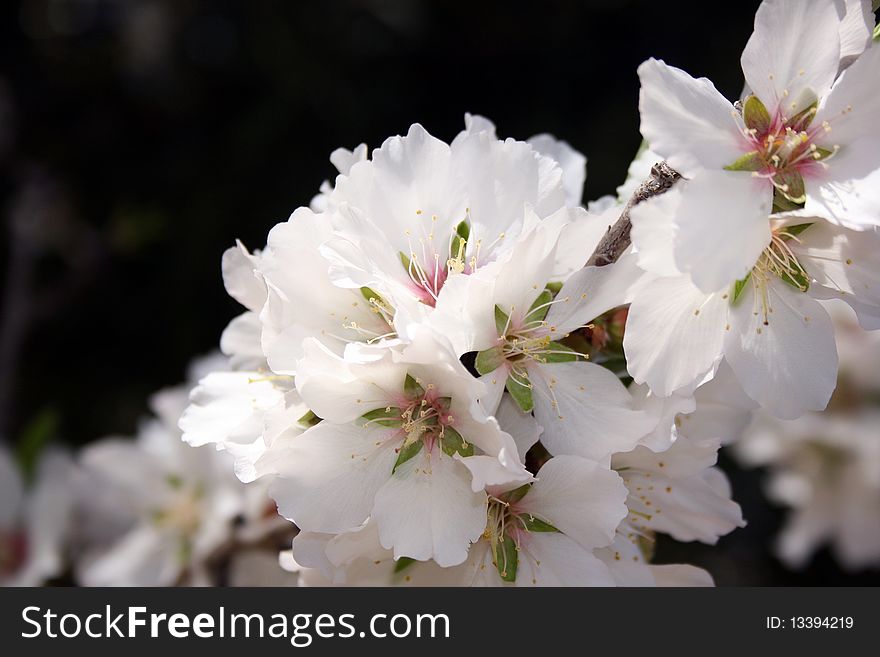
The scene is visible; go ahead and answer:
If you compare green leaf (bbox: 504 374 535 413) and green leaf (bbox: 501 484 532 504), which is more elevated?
green leaf (bbox: 504 374 535 413)

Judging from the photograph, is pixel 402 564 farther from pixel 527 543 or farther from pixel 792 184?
pixel 792 184

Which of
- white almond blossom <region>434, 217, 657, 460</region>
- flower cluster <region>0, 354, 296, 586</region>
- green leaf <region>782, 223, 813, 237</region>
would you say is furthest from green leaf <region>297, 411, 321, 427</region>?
flower cluster <region>0, 354, 296, 586</region>

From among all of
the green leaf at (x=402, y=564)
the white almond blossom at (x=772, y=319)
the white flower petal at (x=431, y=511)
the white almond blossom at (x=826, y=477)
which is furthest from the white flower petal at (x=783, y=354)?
the white almond blossom at (x=826, y=477)

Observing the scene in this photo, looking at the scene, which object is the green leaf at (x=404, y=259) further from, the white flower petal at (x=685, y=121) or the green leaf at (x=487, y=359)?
the white flower petal at (x=685, y=121)

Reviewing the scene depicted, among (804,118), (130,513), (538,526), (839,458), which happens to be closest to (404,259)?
(538,526)

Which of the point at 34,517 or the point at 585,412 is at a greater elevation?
the point at 34,517

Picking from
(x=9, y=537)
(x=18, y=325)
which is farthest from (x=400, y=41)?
(x=9, y=537)

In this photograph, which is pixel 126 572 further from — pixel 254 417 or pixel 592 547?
pixel 592 547

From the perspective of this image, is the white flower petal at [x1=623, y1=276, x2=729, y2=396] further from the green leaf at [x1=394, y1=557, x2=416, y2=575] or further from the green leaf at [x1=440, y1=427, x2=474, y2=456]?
the green leaf at [x1=394, y1=557, x2=416, y2=575]
